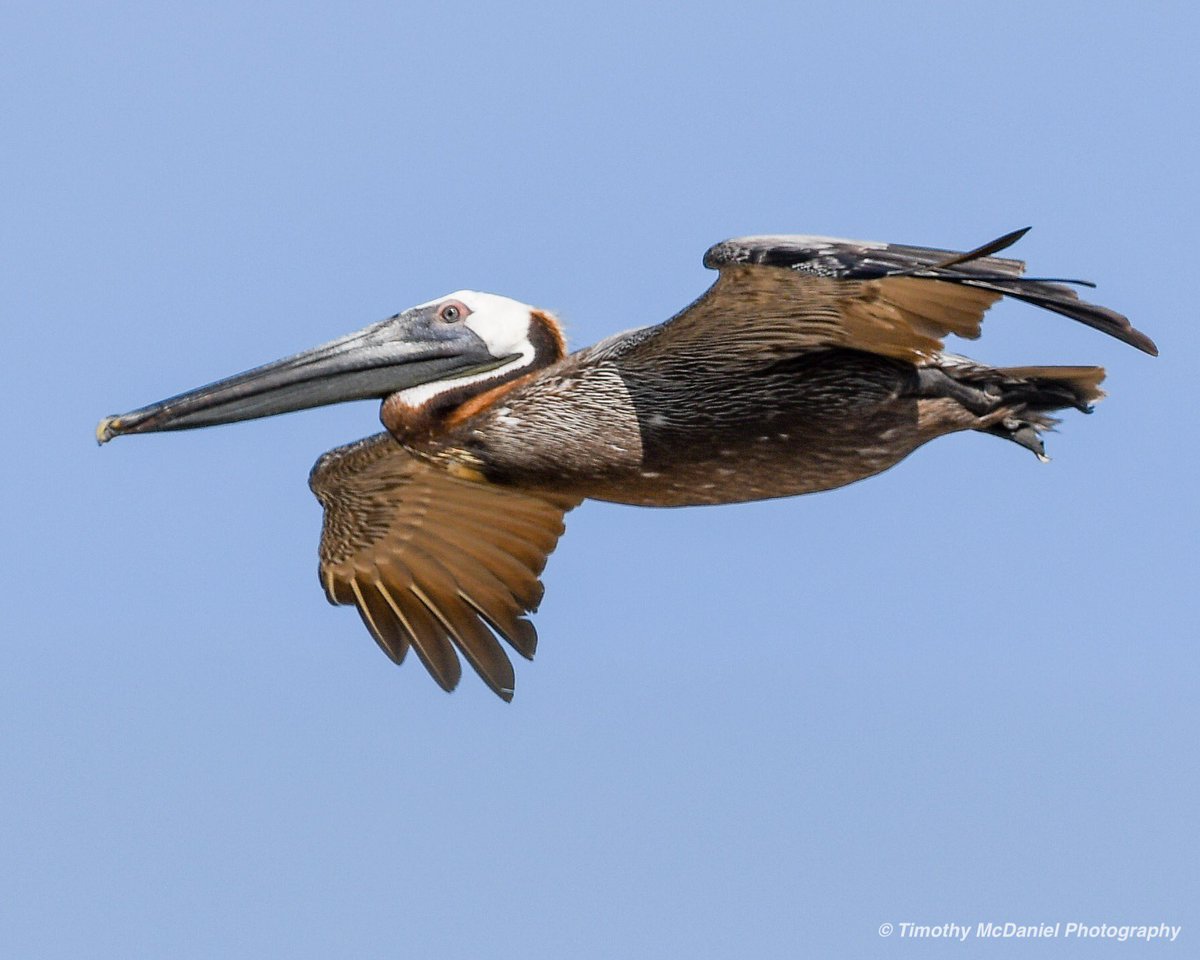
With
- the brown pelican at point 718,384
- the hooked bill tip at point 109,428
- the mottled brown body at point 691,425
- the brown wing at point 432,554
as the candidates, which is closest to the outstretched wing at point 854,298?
the brown pelican at point 718,384

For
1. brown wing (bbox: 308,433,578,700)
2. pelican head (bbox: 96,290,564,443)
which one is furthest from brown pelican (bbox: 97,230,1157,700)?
brown wing (bbox: 308,433,578,700)

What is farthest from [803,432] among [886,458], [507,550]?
[507,550]

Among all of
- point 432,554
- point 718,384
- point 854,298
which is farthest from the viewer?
point 432,554

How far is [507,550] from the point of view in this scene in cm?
1188

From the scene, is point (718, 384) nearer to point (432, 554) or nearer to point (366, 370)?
point (366, 370)

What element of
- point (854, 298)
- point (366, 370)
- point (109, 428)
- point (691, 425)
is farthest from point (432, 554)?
point (854, 298)

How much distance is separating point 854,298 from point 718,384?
2.59 ft

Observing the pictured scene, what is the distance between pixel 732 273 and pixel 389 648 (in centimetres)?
340

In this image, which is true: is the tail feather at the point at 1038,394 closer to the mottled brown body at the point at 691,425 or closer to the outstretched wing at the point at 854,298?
the mottled brown body at the point at 691,425

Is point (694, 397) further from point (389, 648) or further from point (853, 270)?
point (389, 648)

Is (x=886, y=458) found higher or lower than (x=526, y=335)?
lower

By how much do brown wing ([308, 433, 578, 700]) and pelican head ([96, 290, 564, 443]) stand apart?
3.32 feet

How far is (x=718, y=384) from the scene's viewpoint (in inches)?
400

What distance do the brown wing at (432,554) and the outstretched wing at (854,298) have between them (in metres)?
2.10
